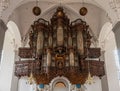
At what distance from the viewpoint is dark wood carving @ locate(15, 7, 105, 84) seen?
28.6 feet

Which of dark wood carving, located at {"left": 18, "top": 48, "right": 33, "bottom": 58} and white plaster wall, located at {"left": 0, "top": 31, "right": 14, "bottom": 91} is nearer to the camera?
dark wood carving, located at {"left": 18, "top": 48, "right": 33, "bottom": 58}

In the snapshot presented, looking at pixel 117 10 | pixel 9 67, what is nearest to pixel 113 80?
pixel 117 10

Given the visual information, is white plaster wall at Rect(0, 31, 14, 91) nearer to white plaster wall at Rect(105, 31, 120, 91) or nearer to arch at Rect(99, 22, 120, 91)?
arch at Rect(99, 22, 120, 91)

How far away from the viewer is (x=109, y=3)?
7164mm

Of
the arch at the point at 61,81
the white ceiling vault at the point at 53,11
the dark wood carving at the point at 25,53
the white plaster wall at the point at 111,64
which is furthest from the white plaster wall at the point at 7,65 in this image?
the white plaster wall at the point at 111,64

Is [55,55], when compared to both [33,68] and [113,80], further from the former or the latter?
[113,80]

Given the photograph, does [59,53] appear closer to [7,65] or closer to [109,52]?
[7,65]

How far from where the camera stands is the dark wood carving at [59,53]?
8.70 m

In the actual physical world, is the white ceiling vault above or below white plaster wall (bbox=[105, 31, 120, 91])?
above

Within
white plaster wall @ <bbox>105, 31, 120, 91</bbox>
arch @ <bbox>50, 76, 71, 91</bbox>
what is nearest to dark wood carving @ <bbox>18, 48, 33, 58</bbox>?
arch @ <bbox>50, 76, 71, 91</bbox>

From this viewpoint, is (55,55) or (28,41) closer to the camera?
(55,55)

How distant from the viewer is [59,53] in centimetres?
895

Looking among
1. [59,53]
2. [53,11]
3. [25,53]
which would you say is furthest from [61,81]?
[53,11]

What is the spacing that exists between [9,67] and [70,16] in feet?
13.6
